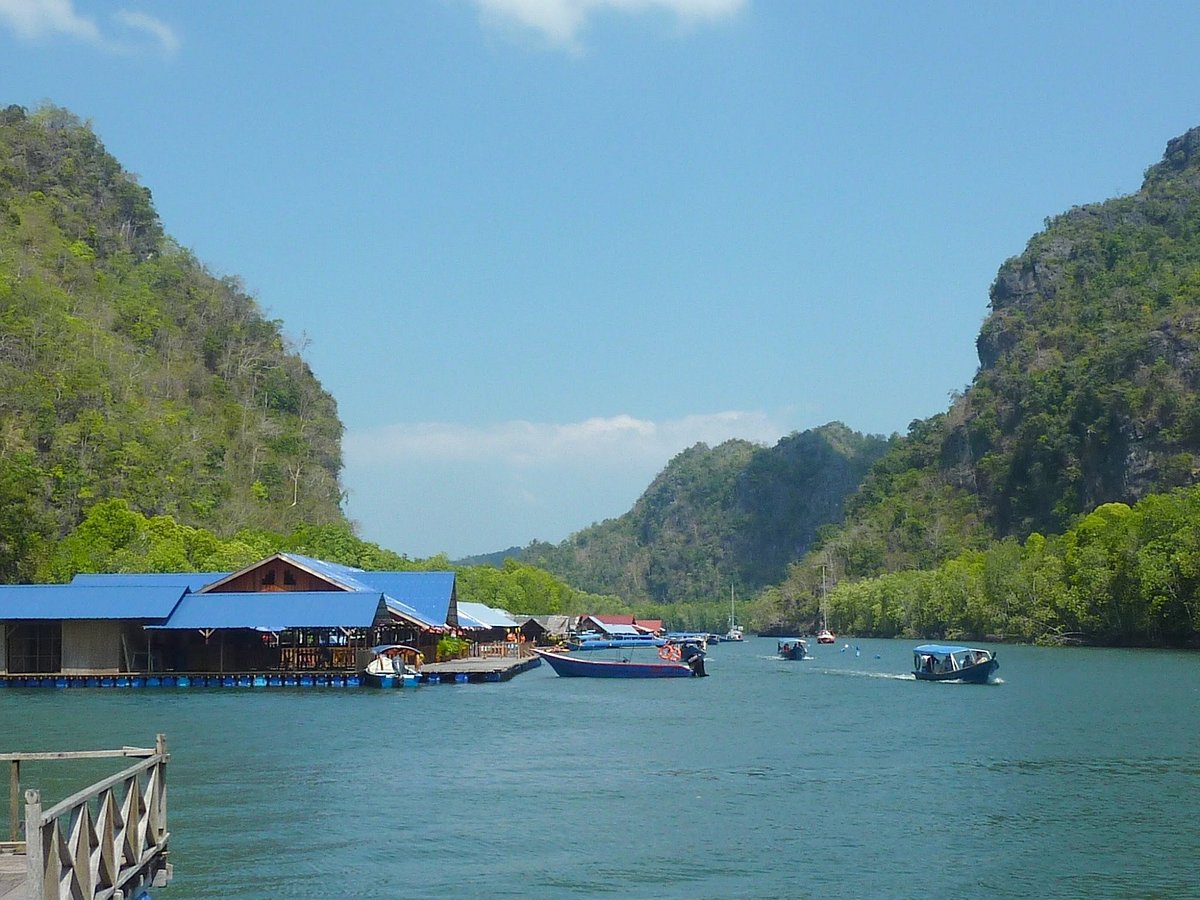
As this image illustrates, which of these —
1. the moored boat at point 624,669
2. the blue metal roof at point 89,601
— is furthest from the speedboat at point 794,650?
the blue metal roof at point 89,601

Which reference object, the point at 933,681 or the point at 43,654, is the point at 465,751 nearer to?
the point at 43,654

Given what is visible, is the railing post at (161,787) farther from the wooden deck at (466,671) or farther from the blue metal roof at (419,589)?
the blue metal roof at (419,589)

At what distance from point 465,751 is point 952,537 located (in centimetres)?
12880

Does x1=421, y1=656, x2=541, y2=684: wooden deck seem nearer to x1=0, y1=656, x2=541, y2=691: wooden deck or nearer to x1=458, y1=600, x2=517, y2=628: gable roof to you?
x1=0, y1=656, x2=541, y2=691: wooden deck

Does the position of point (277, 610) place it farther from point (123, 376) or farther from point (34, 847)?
point (123, 376)

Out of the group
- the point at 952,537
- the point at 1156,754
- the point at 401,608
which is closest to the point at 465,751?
the point at 1156,754

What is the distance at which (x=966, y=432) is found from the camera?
170250 millimetres

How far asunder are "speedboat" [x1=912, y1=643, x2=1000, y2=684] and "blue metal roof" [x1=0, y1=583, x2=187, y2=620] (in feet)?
120

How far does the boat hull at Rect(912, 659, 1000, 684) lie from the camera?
205 feet

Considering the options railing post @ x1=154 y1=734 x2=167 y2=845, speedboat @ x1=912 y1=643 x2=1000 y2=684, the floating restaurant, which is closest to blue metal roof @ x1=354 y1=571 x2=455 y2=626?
the floating restaurant

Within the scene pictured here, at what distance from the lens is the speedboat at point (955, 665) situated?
6278 centimetres

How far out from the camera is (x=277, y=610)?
57562 millimetres

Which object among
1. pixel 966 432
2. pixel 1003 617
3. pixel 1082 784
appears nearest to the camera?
pixel 1082 784

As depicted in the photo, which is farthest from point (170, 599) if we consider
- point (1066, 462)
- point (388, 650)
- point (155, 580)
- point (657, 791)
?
point (1066, 462)
